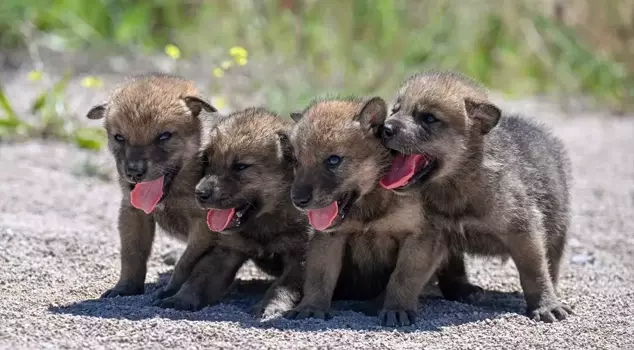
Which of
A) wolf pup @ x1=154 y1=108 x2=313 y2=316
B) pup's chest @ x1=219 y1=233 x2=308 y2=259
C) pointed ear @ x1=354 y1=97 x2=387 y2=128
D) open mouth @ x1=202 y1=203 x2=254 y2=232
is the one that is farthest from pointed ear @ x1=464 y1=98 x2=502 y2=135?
open mouth @ x1=202 y1=203 x2=254 y2=232

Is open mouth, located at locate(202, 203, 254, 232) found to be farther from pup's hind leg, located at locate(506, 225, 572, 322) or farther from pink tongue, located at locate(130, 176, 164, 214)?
pup's hind leg, located at locate(506, 225, 572, 322)

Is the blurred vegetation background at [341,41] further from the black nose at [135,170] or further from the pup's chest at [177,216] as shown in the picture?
the black nose at [135,170]

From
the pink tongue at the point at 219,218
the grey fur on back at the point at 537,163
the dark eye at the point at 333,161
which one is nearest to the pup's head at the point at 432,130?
the grey fur on back at the point at 537,163

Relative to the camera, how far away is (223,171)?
18.3 feet

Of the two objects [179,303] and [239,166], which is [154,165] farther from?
[179,303]

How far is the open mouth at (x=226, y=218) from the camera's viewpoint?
555cm

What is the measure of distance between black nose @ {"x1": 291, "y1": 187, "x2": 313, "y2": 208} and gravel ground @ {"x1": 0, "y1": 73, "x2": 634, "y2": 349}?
Answer: 0.55 meters

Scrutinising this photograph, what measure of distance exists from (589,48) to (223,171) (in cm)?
762

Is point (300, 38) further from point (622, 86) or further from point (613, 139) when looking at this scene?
point (622, 86)

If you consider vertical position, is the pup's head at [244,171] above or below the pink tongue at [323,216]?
above

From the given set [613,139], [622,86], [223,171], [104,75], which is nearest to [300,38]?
[104,75]

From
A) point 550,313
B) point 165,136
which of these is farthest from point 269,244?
point 550,313

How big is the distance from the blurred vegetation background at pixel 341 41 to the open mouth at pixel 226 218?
3.19 m

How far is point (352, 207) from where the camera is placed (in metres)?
5.48
